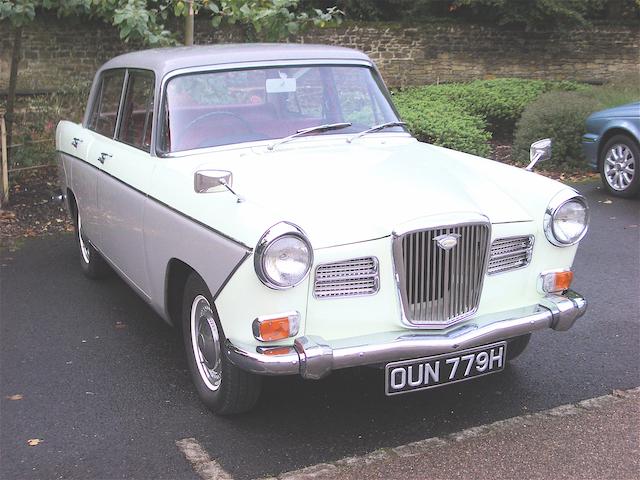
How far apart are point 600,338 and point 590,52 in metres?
16.9

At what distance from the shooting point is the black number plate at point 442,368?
10.3 ft

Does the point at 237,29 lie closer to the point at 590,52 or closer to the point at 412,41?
the point at 412,41

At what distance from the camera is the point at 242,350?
3068 millimetres

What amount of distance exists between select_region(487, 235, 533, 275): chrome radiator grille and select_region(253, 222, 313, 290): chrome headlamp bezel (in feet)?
3.18

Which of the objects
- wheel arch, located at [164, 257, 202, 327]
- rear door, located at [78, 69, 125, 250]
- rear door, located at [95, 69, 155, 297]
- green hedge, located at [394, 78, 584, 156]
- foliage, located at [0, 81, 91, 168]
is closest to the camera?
wheel arch, located at [164, 257, 202, 327]

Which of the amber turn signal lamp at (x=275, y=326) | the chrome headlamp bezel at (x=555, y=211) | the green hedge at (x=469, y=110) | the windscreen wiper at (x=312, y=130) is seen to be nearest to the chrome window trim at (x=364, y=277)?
the amber turn signal lamp at (x=275, y=326)

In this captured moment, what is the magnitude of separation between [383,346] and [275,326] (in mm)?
471

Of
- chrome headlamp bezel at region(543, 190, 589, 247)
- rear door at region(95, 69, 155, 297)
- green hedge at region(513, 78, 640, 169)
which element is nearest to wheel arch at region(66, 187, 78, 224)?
rear door at region(95, 69, 155, 297)

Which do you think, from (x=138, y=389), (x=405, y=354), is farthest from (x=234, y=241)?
(x=138, y=389)

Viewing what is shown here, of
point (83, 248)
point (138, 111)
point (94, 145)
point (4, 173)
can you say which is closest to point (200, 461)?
point (138, 111)

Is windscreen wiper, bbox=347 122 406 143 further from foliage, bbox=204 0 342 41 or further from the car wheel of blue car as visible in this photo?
the car wheel of blue car

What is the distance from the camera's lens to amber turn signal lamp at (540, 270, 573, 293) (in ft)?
11.7

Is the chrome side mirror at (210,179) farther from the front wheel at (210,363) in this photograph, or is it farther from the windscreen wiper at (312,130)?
the windscreen wiper at (312,130)

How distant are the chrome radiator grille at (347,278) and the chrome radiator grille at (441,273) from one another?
0.13 m
